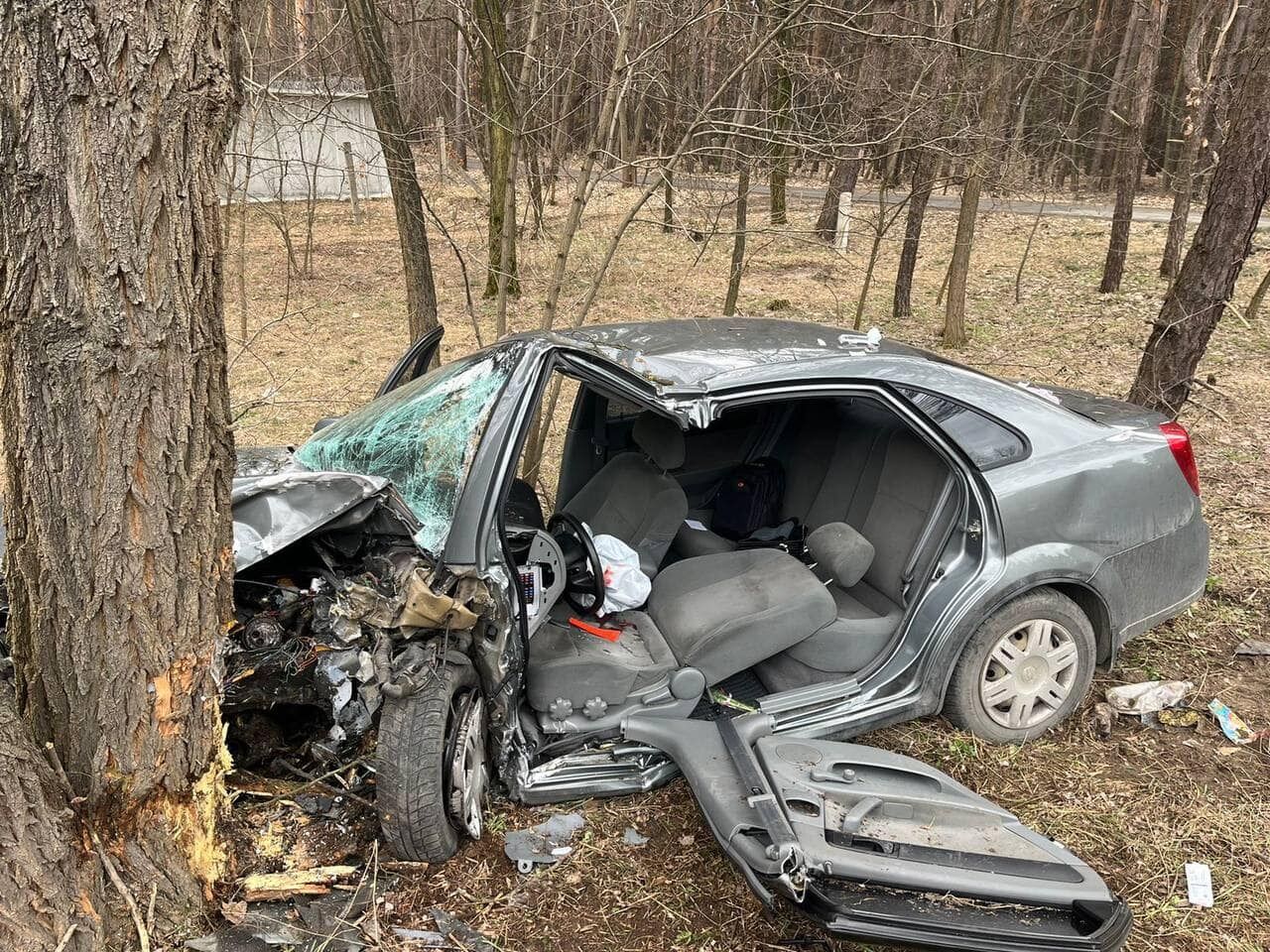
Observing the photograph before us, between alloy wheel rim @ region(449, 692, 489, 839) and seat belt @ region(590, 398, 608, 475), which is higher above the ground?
seat belt @ region(590, 398, 608, 475)

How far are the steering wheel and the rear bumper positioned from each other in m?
1.30

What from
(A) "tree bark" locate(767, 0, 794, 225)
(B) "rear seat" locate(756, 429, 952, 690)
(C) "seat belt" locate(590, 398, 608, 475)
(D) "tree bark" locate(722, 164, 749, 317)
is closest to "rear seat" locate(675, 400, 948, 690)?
(B) "rear seat" locate(756, 429, 952, 690)

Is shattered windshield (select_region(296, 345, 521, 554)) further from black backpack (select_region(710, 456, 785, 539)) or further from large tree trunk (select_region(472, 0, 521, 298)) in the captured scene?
large tree trunk (select_region(472, 0, 521, 298))

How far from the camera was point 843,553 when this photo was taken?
343cm

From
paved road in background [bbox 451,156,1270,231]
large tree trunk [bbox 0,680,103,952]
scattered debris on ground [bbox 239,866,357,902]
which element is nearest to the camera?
large tree trunk [bbox 0,680,103,952]

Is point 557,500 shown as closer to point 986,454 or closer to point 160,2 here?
point 986,454

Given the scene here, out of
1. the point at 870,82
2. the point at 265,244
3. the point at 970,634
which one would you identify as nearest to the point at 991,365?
the point at 870,82

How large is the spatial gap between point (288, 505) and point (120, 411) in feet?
2.82

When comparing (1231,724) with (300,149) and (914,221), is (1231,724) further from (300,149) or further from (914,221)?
(300,149)

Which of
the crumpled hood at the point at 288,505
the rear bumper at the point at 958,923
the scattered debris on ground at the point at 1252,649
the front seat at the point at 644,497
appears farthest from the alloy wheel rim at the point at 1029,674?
the crumpled hood at the point at 288,505

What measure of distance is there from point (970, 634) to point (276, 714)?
2.51 m

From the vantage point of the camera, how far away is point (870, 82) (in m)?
8.83

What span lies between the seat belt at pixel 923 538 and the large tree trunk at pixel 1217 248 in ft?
11.1

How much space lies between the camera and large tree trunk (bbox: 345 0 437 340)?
6387 millimetres
